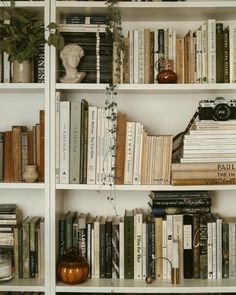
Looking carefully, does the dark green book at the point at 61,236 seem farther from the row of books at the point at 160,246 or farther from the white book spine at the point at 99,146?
the white book spine at the point at 99,146

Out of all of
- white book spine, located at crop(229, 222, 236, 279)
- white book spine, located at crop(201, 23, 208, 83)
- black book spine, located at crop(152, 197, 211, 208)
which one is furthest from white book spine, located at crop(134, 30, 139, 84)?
white book spine, located at crop(229, 222, 236, 279)

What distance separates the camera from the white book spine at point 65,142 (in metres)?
1.80

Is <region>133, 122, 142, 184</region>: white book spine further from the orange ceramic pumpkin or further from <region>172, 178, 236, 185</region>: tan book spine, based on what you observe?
the orange ceramic pumpkin

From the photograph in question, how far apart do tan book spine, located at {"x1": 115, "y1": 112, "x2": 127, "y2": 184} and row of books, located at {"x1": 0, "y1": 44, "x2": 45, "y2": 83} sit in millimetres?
366

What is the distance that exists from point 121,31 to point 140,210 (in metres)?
0.79

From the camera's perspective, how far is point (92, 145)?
182cm

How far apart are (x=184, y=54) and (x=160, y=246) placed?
31.8 inches

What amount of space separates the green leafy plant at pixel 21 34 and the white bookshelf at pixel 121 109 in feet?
0.16

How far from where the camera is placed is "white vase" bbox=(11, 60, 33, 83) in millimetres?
1826

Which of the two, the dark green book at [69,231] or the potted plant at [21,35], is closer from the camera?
the potted plant at [21,35]

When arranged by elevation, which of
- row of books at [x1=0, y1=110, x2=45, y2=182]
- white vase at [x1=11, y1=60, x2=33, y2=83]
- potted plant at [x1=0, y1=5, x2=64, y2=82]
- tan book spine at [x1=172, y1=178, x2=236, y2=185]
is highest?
potted plant at [x1=0, y1=5, x2=64, y2=82]

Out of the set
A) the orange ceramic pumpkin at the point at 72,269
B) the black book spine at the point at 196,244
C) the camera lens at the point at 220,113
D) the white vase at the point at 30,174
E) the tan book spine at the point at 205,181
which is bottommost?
the orange ceramic pumpkin at the point at 72,269

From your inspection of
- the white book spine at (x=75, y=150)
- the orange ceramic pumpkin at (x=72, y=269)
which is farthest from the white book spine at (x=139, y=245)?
the white book spine at (x=75, y=150)

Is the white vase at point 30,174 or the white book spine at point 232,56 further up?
the white book spine at point 232,56
